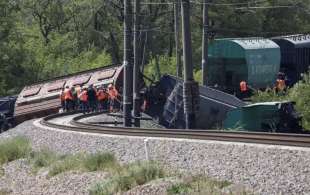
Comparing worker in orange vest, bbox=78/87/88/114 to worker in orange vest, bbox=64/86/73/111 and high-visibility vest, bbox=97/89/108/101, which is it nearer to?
worker in orange vest, bbox=64/86/73/111

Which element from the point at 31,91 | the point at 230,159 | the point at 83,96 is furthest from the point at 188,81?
the point at 31,91

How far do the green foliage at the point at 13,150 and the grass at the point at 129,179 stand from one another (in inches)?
323

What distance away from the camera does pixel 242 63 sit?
39938 mm

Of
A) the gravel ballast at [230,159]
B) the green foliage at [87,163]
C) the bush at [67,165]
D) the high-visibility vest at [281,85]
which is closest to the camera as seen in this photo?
the gravel ballast at [230,159]

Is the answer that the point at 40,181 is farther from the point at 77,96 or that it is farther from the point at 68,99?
the point at 77,96

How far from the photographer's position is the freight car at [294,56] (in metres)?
38.3

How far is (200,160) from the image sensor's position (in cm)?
1442

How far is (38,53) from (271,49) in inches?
1424

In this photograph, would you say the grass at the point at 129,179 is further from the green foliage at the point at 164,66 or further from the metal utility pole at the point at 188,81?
the green foliage at the point at 164,66

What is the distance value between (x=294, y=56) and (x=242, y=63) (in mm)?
3040

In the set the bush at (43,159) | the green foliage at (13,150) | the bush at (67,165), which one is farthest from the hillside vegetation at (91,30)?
the bush at (67,165)

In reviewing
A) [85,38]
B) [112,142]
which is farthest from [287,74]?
[85,38]

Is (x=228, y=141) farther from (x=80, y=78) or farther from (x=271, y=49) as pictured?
(x=80, y=78)

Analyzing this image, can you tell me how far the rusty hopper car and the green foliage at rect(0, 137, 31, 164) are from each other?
18.0m
